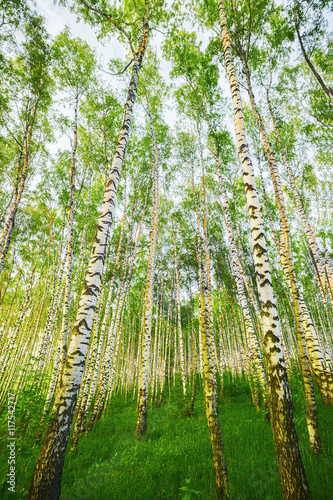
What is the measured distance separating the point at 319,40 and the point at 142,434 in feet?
47.0

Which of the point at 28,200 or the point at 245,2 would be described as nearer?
the point at 245,2

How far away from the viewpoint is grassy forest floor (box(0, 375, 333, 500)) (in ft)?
10.5

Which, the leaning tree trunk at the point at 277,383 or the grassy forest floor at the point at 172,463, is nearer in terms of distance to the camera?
the leaning tree trunk at the point at 277,383

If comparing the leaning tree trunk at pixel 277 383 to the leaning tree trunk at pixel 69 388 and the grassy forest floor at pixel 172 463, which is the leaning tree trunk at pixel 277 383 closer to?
the grassy forest floor at pixel 172 463

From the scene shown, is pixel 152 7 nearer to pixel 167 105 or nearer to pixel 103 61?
pixel 103 61

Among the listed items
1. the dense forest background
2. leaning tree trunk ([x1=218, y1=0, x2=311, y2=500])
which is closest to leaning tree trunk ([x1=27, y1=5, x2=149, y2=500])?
the dense forest background

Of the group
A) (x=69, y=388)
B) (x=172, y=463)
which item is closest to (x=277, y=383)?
(x=69, y=388)

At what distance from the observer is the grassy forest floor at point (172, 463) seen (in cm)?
320

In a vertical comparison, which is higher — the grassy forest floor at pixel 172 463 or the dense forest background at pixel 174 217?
the dense forest background at pixel 174 217

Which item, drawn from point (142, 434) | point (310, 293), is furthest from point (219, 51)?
point (310, 293)

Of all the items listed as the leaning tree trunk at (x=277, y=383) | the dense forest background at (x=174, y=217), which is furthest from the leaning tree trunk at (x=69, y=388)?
the leaning tree trunk at (x=277, y=383)

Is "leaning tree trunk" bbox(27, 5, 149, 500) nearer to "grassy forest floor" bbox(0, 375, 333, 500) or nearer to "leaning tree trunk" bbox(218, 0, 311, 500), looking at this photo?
"grassy forest floor" bbox(0, 375, 333, 500)

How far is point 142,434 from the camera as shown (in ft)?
21.6

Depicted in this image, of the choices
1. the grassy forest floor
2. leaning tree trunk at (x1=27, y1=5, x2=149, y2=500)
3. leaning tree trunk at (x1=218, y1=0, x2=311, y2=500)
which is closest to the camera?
leaning tree trunk at (x1=218, y1=0, x2=311, y2=500)
